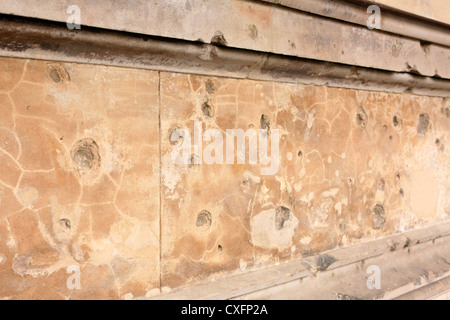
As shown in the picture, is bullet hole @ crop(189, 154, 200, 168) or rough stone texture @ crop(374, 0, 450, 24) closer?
bullet hole @ crop(189, 154, 200, 168)

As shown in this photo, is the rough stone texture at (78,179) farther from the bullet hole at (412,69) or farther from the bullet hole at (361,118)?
the bullet hole at (412,69)

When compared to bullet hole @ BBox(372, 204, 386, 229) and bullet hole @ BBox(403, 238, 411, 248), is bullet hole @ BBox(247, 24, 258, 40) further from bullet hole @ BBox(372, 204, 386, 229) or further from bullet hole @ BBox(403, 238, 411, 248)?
bullet hole @ BBox(403, 238, 411, 248)

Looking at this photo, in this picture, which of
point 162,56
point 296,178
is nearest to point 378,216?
point 296,178

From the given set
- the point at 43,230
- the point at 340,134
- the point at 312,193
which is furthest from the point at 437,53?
the point at 43,230

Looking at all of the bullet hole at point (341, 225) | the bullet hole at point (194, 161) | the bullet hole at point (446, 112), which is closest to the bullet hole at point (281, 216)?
the bullet hole at point (341, 225)

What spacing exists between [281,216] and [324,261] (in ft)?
1.23

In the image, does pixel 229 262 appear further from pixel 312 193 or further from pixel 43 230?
pixel 43 230

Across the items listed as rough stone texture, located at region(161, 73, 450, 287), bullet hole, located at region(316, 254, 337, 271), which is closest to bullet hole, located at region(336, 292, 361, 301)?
bullet hole, located at region(316, 254, 337, 271)

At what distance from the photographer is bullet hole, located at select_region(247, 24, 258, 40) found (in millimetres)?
1664

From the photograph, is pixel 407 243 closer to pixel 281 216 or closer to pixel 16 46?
pixel 281 216

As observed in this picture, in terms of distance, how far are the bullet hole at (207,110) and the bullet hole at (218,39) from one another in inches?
10.6

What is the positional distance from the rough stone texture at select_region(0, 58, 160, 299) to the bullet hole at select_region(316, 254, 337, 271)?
0.92 meters

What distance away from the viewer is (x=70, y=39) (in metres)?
1.33
